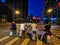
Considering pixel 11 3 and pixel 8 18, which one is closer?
pixel 8 18

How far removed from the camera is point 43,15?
110 metres

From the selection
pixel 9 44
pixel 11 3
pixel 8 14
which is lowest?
pixel 9 44

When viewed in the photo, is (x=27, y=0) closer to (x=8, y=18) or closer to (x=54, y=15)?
(x=54, y=15)

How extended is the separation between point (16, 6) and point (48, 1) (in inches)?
750

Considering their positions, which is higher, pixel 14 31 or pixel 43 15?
pixel 43 15

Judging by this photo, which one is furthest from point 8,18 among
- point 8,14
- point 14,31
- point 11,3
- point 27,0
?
point 14,31

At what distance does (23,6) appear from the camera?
108 metres

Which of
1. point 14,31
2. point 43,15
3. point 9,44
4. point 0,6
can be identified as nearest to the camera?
point 9,44

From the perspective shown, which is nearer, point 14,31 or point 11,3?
point 14,31

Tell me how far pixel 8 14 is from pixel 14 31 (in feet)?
216

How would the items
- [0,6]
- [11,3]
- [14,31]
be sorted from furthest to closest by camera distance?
[11,3] < [0,6] < [14,31]

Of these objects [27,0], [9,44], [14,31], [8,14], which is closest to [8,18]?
[8,14]

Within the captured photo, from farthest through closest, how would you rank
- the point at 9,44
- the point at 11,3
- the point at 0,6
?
the point at 11,3 < the point at 0,6 < the point at 9,44

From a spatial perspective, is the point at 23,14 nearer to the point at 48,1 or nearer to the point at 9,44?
the point at 48,1
